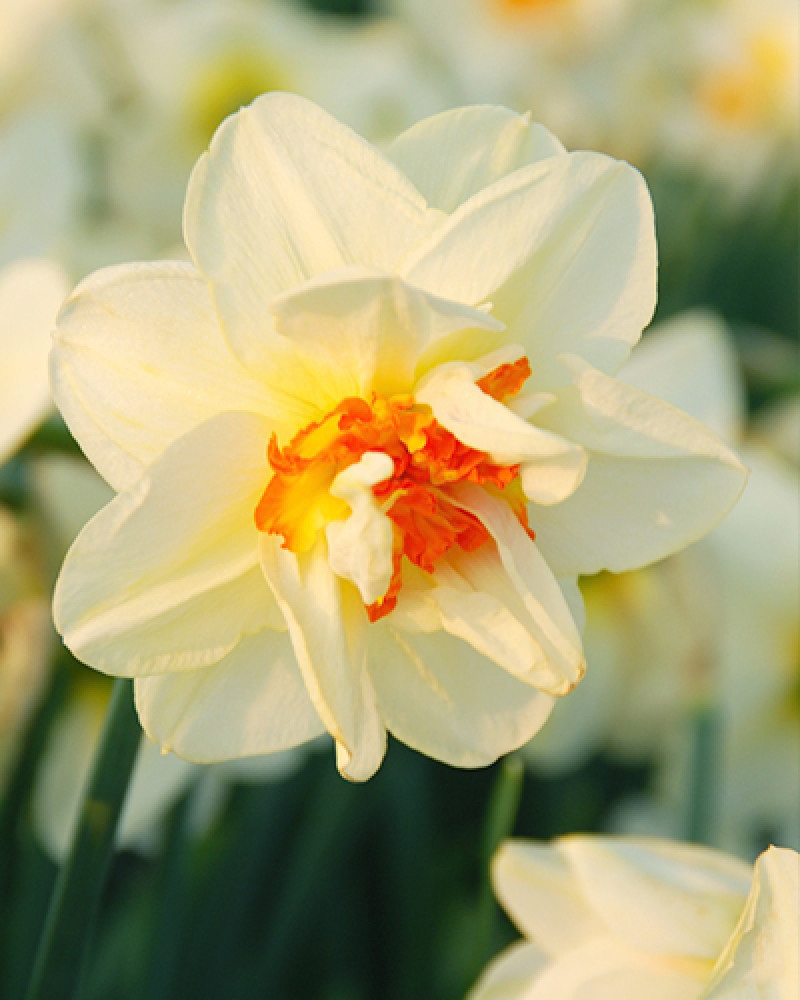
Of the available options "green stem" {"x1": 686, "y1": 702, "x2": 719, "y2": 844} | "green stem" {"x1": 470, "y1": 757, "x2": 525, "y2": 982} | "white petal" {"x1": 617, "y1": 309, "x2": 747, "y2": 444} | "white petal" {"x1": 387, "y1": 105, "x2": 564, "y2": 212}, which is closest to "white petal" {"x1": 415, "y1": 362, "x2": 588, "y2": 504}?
"white petal" {"x1": 387, "y1": 105, "x2": 564, "y2": 212}

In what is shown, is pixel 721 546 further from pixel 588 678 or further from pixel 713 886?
pixel 713 886

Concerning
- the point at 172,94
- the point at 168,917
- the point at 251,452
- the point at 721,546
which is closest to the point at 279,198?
A: the point at 251,452

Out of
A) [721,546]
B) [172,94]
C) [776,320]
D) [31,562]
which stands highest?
[172,94]

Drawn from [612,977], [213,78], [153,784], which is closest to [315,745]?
[153,784]

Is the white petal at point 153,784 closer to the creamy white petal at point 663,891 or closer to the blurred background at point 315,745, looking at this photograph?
the blurred background at point 315,745

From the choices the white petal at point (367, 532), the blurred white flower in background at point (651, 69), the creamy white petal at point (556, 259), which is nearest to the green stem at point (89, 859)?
the white petal at point (367, 532)

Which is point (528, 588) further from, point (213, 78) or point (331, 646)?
point (213, 78)
